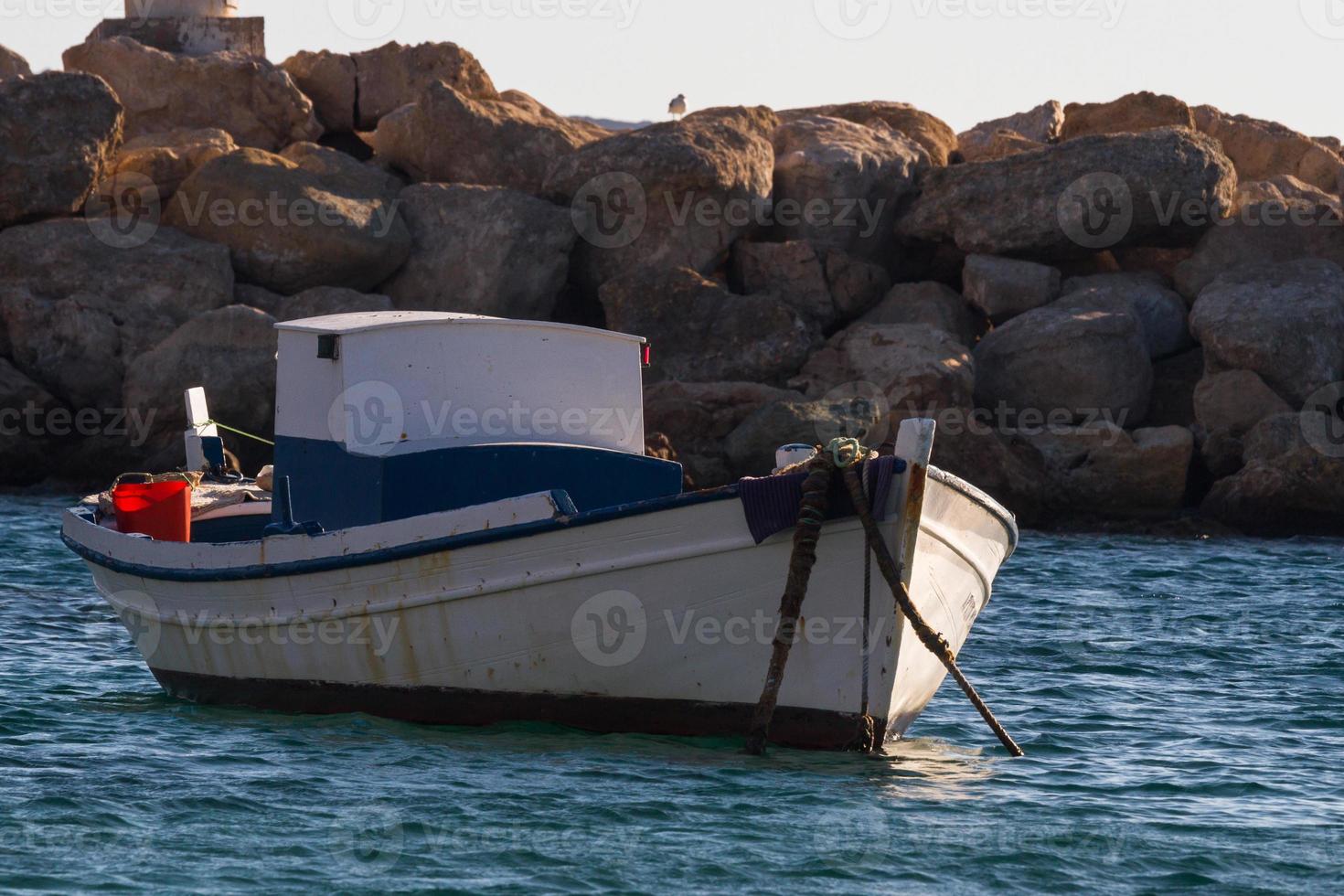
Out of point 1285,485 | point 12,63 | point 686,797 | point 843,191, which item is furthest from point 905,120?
point 686,797

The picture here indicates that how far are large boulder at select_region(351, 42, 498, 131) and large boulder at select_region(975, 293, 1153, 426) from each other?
13149 mm

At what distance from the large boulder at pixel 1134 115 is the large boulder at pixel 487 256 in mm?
10046

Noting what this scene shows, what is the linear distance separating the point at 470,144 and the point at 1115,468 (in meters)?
13.2

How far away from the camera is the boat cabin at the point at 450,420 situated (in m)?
11.2

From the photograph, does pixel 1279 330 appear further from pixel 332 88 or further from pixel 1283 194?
pixel 332 88

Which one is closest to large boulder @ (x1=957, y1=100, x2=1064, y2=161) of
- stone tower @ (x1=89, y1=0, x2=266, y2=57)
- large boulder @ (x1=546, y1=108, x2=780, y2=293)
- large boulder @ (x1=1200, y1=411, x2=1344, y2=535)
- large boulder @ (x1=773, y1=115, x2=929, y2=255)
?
large boulder @ (x1=773, y1=115, x2=929, y2=255)

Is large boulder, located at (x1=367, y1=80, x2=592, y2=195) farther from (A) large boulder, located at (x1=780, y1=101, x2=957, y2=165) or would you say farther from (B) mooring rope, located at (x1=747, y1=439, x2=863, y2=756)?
(B) mooring rope, located at (x1=747, y1=439, x2=863, y2=756)

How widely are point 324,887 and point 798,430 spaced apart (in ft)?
49.2

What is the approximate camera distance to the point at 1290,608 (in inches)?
658

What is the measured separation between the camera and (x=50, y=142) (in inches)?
1068

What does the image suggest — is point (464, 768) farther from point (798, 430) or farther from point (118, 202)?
point (118, 202)

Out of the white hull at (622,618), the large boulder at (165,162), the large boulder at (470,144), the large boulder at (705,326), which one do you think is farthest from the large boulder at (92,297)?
the white hull at (622,618)

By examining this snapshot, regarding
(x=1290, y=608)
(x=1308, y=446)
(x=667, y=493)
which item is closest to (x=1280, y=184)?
(x=1308, y=446)

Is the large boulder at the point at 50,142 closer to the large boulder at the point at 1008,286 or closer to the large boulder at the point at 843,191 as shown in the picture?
the large boulder at the point at 843,191
